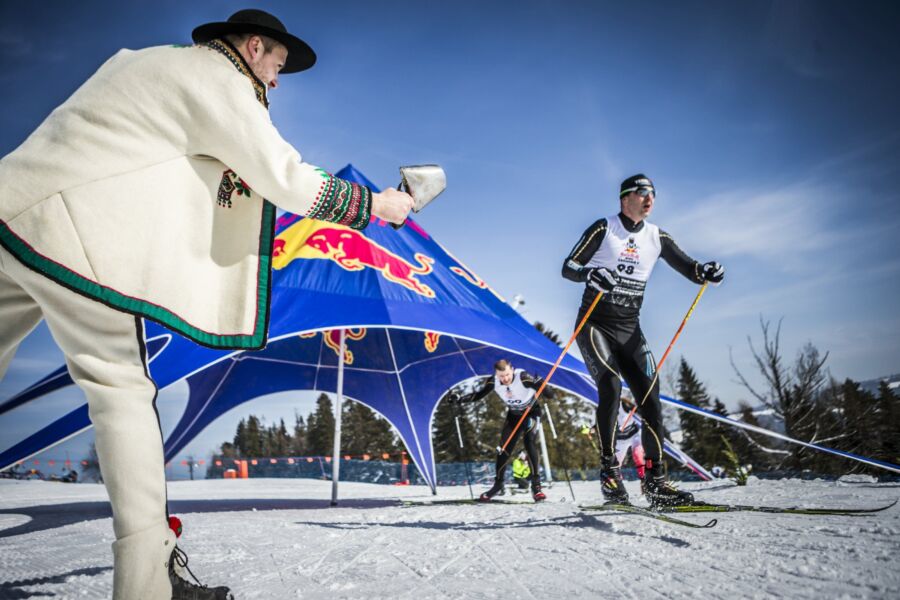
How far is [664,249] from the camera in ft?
11.4

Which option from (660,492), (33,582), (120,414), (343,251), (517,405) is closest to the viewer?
(120,414)

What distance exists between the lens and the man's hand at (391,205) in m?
1.62

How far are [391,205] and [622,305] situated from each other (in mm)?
2134

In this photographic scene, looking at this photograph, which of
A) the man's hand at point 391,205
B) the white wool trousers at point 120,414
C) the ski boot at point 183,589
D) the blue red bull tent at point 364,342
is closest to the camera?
the white wool trousers at point 120,414

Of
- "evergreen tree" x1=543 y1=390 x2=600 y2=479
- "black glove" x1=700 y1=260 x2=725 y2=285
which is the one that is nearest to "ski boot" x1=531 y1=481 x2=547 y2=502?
"black glove" x1=700 y1=260 x2=725 y2=285

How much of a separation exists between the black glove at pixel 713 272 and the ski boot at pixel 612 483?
1279mm

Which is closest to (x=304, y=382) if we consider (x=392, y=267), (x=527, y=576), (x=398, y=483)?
(x=392, y=267)

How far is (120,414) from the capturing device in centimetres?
117

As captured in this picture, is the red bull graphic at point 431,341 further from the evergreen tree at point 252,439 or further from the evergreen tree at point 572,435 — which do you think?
the evergreen tree at point 252,439

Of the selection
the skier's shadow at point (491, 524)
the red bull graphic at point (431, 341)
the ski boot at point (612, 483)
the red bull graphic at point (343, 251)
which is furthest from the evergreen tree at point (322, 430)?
the ski boot at point (612, 483)

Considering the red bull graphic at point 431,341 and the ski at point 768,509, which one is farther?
the red bull graphic at point 431,341

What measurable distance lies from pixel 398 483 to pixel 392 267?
9.32 metres

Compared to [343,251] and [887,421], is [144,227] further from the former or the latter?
[887,421]

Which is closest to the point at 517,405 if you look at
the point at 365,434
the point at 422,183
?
the point at 422,183
